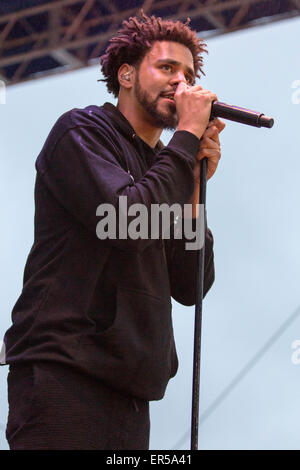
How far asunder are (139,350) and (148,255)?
6.8 inches

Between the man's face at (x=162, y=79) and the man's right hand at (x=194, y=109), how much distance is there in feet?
0.29

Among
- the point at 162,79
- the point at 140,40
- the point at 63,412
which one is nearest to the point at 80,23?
the point at 140,40

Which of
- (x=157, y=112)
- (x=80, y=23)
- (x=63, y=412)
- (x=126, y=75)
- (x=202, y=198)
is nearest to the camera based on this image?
(x=63, y=412)

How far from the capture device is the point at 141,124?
4.29 feet

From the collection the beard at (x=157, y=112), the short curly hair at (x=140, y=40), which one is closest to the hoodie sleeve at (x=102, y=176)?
the beard at (x=157, y=112)

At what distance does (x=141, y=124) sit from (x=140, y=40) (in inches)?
7.4

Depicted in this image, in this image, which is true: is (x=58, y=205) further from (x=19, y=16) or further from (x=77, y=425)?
(x=19, y=16)

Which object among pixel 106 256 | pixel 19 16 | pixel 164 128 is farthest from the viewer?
pixel 19 16

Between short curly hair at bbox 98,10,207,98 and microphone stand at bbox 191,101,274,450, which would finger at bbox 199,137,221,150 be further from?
short curly hair at bbox 98,10,207,98

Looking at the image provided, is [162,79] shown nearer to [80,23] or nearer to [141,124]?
[141,124]

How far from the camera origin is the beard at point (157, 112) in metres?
1.26

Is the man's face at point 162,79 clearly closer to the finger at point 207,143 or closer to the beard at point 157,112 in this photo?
the beard at point 157,112
